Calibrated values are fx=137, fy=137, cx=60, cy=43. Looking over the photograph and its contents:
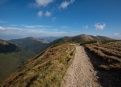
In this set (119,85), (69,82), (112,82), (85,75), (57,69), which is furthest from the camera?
(57,69)

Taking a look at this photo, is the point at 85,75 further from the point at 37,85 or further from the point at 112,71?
the point at 37,85

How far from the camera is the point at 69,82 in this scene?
59.5 feet

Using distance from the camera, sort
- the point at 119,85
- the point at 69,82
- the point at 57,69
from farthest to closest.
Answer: the point at 57,69 → the point at 69,82 → the point at 119,85

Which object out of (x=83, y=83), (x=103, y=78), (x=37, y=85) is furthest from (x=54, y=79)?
(x=103, y=78)

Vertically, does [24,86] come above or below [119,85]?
below

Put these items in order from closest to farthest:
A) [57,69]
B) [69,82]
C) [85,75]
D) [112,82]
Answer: [112,82]
[69,82]
[85,75]
[57,69]

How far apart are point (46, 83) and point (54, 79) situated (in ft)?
4.49

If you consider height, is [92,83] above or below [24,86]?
above

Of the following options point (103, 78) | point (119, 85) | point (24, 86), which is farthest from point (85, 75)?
point (24, 86)

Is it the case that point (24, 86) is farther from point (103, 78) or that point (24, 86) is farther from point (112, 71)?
point (112, 71)

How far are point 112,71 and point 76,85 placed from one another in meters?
6.80

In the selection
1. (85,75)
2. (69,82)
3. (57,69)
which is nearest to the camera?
(69,82)

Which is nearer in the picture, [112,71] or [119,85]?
[119,85]

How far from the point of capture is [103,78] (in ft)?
60.6
